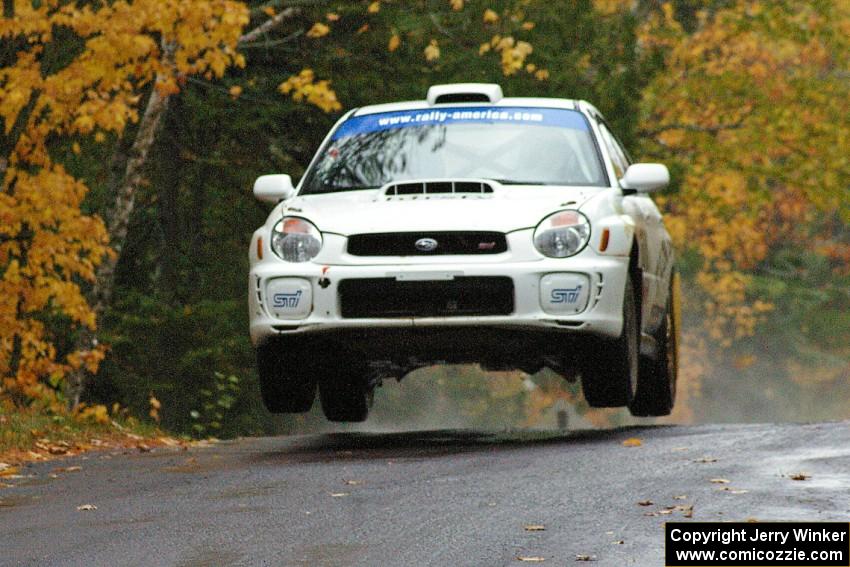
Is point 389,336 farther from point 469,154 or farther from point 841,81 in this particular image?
point 841,81

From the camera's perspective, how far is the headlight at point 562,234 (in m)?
10.2

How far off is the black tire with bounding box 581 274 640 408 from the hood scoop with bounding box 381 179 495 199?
1.00 metres

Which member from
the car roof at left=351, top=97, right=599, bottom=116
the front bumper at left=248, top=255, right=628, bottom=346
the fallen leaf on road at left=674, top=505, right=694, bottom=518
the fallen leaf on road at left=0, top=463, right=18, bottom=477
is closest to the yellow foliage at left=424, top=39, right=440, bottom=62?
the car roof at left=351, top=97, right=599, bottom=116

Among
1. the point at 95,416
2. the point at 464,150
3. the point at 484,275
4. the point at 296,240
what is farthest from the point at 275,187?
the point at 95,416

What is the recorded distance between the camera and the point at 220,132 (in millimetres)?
20188

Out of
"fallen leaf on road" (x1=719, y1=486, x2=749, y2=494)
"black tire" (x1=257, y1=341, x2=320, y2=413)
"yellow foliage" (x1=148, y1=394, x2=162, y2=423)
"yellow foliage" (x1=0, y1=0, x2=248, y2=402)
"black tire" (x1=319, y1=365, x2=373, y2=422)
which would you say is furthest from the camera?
"yellow foliage" (x1=148, y1=394, x2=162, y2=423)

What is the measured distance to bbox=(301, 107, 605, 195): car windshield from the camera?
11.1 meters

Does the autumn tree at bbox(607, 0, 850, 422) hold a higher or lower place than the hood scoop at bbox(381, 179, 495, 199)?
higher

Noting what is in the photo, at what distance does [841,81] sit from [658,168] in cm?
2091

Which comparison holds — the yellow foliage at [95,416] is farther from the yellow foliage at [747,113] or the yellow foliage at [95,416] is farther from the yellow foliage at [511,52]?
the yellow foliage at [747,113]

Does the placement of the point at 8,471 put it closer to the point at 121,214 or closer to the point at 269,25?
the point at 121,214

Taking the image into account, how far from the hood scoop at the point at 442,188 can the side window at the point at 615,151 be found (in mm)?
1269

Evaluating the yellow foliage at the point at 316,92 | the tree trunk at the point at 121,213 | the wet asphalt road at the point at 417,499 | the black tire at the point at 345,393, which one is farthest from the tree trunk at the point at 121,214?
the wet asphalt road at the point at 417,499

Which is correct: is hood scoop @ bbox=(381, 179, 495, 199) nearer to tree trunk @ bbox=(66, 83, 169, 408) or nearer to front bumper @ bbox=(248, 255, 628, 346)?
front bumper @ bbox=(248, 255, 628, 346)
